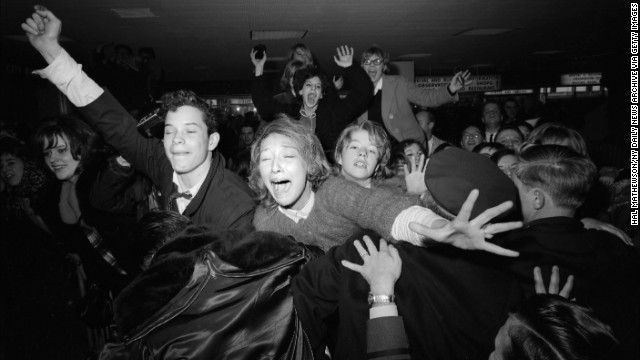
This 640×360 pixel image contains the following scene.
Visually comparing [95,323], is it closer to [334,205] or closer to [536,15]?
[334,205]

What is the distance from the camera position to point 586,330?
110cm

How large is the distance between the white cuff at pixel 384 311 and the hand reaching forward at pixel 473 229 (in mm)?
251

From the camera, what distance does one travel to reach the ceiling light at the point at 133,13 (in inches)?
237

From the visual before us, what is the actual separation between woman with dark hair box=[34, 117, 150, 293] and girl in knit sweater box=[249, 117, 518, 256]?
0.89 metres

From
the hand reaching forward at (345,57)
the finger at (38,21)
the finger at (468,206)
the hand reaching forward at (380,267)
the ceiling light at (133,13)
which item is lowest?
the hand reaching forward at (380,267)

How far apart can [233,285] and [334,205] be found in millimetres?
807

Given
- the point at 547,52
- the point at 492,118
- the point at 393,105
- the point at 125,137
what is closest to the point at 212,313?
the point at 125,137

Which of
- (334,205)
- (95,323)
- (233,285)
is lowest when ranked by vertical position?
(95,323)

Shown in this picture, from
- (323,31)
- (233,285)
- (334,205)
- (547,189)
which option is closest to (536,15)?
(323,31)

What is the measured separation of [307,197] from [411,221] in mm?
851

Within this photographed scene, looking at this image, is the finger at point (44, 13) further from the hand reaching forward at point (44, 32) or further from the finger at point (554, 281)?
the finger at point (554, 281)

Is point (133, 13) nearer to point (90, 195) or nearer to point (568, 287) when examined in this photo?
point (90, 195)

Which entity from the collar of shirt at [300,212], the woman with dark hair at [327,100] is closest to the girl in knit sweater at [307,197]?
the collar of shirt at [300,212]

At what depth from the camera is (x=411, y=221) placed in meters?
1.31
